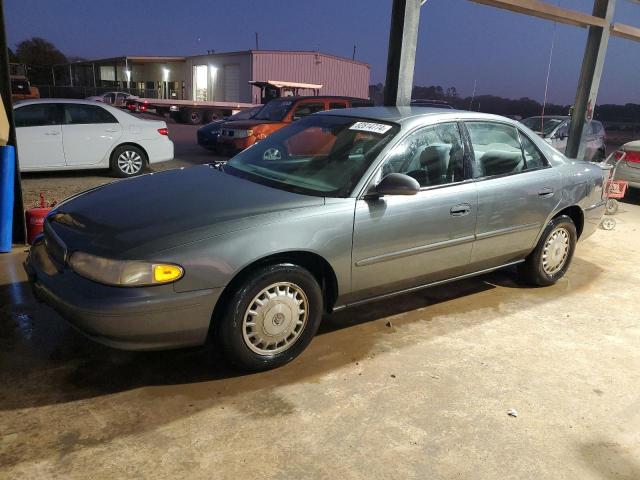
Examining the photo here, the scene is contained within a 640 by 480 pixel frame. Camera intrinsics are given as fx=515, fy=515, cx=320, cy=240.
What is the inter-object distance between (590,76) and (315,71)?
28689mm

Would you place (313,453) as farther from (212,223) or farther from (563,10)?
(563,10)

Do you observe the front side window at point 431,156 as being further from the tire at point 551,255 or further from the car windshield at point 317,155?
the tire at point 551,255

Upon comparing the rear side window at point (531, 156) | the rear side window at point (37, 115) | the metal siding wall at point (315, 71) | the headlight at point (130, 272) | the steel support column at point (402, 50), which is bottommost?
the headlight at point (130, 272)

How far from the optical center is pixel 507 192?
4094mm

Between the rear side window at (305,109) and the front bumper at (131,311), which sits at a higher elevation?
the rear side window at (305,109)

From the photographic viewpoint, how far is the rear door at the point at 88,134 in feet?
28.2

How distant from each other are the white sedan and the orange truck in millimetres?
1546

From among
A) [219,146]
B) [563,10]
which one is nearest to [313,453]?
[563,10]

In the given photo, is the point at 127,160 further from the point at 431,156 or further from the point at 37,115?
the point at 431,156

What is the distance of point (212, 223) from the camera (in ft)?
9.31

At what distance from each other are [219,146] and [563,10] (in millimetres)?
7199

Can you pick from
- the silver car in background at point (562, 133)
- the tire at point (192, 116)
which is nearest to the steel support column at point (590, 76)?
the silver car in background at point (562, 133)

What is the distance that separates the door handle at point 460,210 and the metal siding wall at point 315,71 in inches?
1055

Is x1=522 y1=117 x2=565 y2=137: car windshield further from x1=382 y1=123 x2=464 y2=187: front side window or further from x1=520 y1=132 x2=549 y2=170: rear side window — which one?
x1=382 y1=123 x2=464 y2=187: front side window
